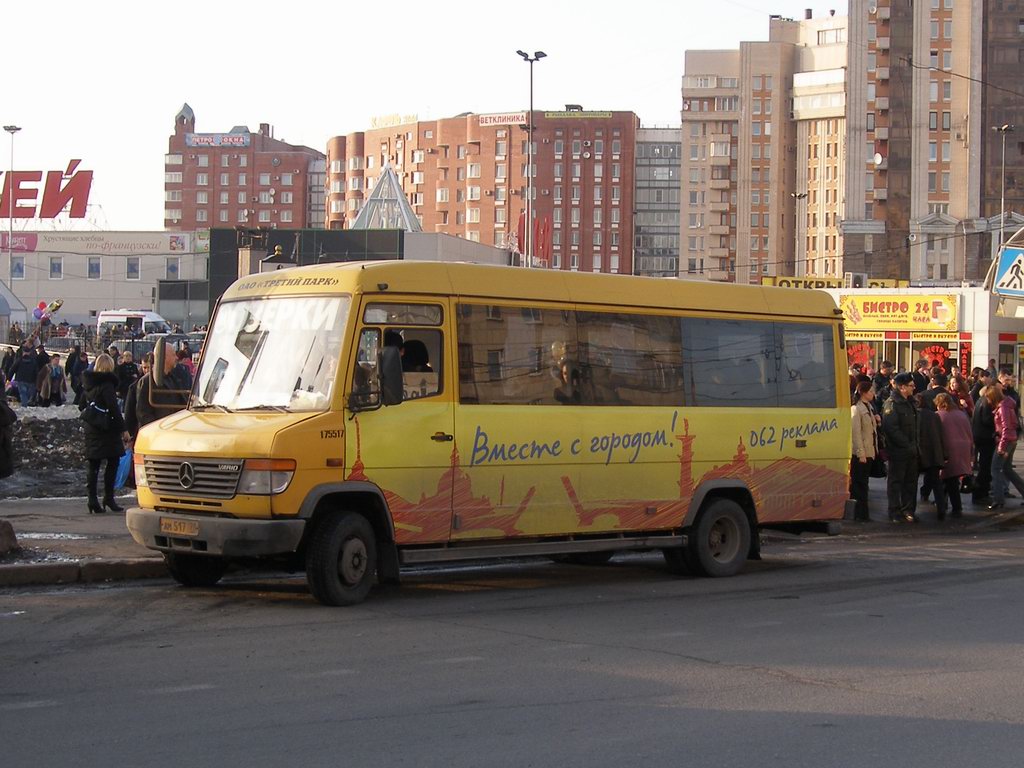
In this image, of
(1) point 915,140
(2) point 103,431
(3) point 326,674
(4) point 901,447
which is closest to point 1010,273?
(4) point 901,447

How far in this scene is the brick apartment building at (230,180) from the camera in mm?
163500

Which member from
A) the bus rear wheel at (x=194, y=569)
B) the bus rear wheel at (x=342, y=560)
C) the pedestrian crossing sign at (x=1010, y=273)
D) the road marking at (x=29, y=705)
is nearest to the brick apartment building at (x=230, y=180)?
the pedestrian crossing sign at (x=1010, y=273)

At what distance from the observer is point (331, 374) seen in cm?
1069

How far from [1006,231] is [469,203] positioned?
60.4 m

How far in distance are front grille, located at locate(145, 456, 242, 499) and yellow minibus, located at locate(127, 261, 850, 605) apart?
0.02 m

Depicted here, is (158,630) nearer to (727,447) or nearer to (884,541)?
(727,447)

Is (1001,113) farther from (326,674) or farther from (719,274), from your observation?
(326,674)

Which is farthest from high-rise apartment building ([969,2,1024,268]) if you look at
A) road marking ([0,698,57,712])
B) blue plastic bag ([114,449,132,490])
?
road marking ([0,698,57,712])

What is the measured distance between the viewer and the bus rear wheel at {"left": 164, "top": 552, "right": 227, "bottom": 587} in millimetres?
11570

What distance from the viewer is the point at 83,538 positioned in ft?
45.1

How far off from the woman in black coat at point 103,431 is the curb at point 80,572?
3.63 meters

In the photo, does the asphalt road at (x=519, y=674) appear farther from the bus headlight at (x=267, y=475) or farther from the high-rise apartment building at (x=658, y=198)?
the high-rise apartment building at (x=658, y=198)

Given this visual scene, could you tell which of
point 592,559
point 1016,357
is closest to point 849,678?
point 592,559

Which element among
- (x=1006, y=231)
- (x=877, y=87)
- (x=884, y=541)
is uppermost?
(x=877, y=87)
